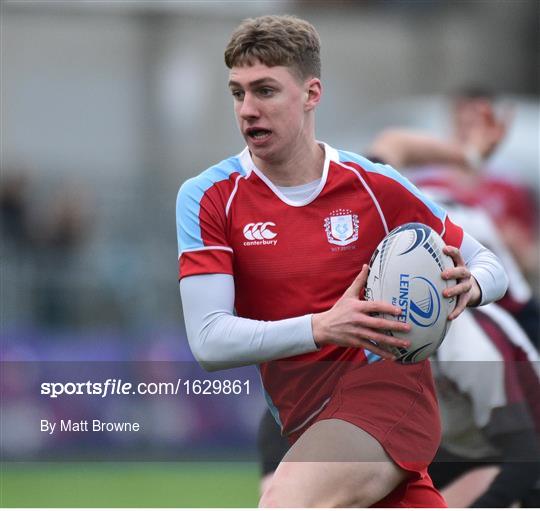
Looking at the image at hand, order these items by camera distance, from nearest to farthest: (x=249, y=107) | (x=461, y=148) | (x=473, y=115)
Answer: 1. (x=249, y=107)
2. (x=461, y=148)
3. (x=473, y=115)

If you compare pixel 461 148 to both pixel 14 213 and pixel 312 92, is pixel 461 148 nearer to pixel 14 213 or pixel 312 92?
pixel 312 92

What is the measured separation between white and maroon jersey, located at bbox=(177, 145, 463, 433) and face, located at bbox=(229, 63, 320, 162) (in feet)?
0.54

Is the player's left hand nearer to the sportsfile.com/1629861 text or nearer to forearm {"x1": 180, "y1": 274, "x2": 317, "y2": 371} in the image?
forearm {"x1": 180, "y1": 274, "x2": 317, "y2": 371}

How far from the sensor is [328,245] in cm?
420

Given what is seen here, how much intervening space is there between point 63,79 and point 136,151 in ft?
6.10

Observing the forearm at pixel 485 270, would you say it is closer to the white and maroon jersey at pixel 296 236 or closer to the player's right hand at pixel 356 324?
the white and maroon jersey at pixel 296 236

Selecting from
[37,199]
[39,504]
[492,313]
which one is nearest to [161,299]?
[37,199]

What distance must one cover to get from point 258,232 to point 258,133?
33 centimetres

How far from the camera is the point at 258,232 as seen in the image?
4180 millimetres

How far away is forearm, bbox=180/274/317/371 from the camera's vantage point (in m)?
3.90

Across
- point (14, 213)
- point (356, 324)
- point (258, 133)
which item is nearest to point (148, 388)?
point (258, 133)

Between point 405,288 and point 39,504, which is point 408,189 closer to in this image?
point 405,288

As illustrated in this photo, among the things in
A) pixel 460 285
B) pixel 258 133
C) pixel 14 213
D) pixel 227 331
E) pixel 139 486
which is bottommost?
pixel 139 486

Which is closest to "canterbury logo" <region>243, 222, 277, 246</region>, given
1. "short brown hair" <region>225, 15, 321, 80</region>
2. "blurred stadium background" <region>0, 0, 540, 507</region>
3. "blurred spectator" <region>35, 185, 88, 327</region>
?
"short brown hair" <region>225, 15, 321, 80</region>
